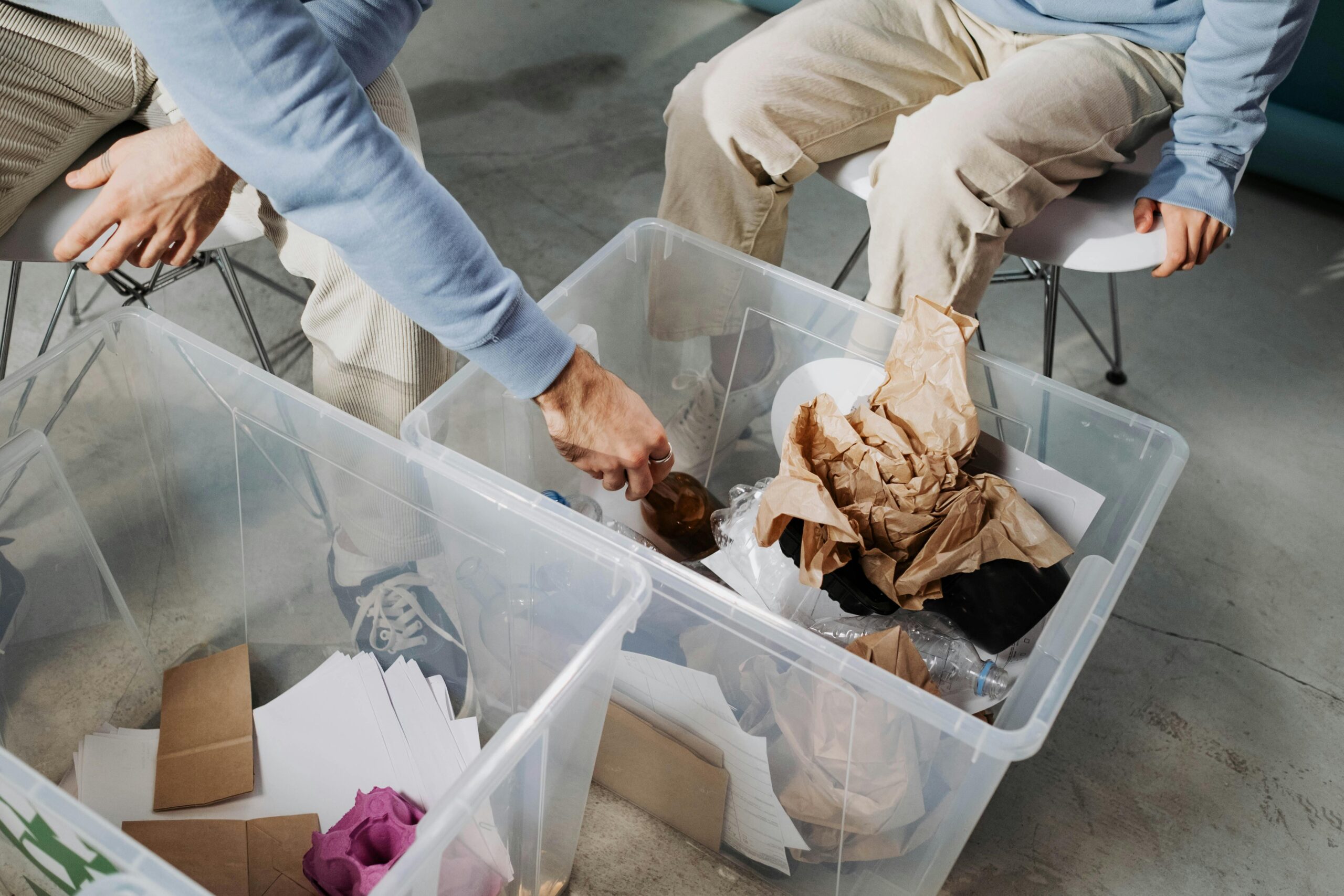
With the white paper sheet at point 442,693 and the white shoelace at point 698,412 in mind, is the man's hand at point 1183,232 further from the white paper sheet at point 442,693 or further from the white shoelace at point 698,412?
the white paper sheet at point 442,693

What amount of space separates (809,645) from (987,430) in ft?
1.21

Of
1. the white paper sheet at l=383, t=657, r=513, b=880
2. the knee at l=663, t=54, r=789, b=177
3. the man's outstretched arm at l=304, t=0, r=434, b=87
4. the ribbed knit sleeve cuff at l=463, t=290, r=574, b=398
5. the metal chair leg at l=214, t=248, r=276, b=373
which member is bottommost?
the white paper sheet at l=383, t=657, r=513, b=880

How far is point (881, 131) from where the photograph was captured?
3.73 feet

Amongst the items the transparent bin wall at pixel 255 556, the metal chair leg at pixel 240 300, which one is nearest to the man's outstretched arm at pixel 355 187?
the transparent bin wall at pixel 255 556

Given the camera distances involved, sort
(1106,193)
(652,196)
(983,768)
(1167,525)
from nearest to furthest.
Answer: (983,768) → (1106,193) → (1167,525) → (652,196)

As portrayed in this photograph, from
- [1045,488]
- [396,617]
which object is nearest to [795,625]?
Result: [1045,488]

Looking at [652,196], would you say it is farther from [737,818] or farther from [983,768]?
[983,768]

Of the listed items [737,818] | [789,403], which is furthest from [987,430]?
[737,818]

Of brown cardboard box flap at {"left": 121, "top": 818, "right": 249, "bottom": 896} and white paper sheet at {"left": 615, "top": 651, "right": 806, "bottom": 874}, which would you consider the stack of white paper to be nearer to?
brown cardboard box flap at {"left": 121, "top": 818, "right": 249, "bottom": 896}

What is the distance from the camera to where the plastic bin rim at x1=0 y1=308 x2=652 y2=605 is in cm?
75

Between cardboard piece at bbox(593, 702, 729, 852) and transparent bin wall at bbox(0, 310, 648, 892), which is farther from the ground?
transparent bin wall at bbox(0, 310, 648, 892)

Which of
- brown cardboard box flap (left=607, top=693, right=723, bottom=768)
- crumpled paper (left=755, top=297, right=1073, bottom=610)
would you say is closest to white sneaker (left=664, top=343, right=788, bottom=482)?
crumpled paper (left=755, top=297, right=1073, bottom=610)

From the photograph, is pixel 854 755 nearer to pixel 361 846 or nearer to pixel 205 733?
pixel 361 846

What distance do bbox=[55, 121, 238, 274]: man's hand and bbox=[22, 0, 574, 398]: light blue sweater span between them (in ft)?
0.65
